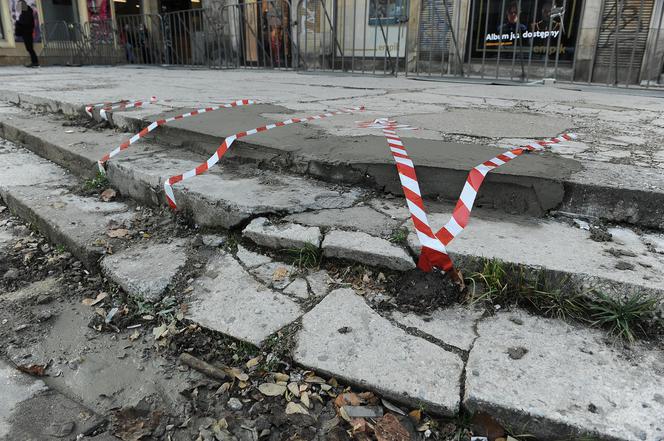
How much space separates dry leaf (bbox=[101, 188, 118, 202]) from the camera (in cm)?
273

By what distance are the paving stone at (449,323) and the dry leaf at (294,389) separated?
1.29 ft

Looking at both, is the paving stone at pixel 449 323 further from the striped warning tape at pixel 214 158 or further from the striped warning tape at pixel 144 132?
the striped warning tape at pixel 144 132

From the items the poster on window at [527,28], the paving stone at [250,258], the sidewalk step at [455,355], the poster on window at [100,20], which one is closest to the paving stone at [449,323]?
the sidewalk step at [455,355]

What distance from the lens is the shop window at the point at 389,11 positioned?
382 inches

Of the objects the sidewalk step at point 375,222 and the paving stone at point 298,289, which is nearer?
the sidewalk step at point 375,222

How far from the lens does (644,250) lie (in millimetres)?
1708

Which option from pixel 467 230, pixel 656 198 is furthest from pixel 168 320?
pixel 656 198

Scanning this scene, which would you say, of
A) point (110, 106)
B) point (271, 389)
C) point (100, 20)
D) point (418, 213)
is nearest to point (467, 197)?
point (418, 213)

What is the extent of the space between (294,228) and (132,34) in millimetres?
14708

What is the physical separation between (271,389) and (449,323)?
0.60 m

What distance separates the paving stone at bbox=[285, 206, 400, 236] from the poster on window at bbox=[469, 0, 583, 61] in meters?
7.01

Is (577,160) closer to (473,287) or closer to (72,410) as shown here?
(473,287)

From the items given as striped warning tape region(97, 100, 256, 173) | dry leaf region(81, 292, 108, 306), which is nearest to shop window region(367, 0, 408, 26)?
striped warning tape region(97, 100, 256, 173)

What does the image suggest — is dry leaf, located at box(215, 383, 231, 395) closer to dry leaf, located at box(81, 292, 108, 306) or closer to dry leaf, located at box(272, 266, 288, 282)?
dry leaf, located at box(272, 266, 288, 282)
